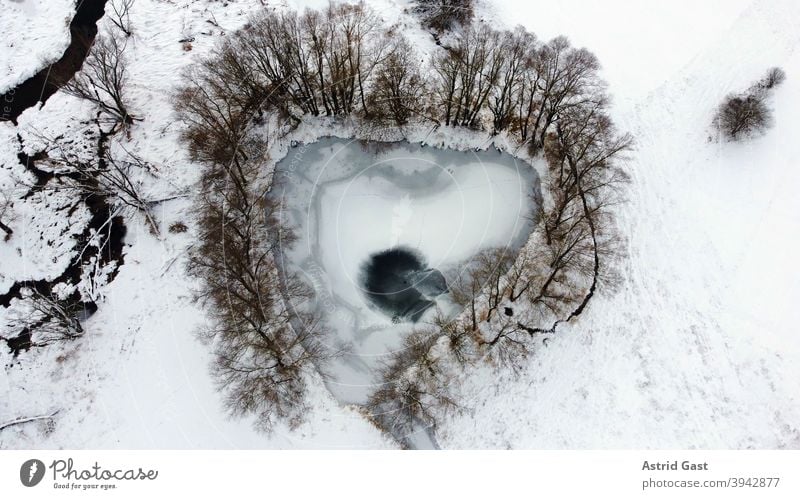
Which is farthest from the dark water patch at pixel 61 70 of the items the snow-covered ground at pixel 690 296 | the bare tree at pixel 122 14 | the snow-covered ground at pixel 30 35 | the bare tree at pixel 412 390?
the snow-covered ground at pixel 690 296

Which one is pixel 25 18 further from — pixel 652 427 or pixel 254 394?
pixel 652 427

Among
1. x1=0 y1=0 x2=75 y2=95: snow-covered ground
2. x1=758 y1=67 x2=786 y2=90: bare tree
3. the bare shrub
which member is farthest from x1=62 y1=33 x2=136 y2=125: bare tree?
x1=758 y1=67 x2=786 y2=90: bare tree

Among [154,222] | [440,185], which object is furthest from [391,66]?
[154,222]

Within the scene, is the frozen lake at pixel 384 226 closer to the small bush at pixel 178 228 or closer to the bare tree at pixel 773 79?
the small bush at pixel 178 228

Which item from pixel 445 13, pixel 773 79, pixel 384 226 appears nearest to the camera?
pixel 773 79

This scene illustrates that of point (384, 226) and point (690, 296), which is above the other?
point (690, 296)

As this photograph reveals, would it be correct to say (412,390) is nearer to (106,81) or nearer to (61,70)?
(106,81)

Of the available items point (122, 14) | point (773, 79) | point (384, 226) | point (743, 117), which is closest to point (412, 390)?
point (384, 226)
